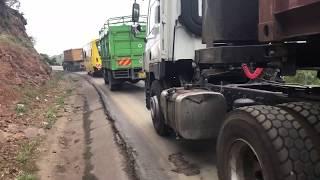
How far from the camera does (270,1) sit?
3.58m

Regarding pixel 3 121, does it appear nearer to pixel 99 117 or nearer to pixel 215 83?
pixel 99 117

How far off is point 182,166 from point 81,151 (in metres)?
2.33

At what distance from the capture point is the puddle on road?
21.9 ft

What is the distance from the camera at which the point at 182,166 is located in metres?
7.00

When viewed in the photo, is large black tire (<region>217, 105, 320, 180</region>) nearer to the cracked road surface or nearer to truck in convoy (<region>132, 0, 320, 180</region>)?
truck in convoy (<region>132, 0, 320, 180</region>)

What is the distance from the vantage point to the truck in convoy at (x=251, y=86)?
3.68m

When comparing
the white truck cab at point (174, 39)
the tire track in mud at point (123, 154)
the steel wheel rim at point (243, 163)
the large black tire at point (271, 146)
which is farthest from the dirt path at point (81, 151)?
the large black tire at point (271, 146)

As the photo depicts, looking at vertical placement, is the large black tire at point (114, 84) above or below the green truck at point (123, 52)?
below

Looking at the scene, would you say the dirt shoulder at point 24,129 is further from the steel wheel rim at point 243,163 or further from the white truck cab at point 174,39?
the steel wheel rim at point 243,163

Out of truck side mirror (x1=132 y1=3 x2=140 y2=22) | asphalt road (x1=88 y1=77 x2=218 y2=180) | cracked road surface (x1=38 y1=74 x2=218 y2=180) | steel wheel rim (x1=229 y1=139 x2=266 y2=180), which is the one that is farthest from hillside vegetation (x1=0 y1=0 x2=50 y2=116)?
steel wheel rim (x1=229 y1=139 x2=266 y2=180)

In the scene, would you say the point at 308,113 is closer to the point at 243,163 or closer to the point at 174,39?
the point at 243,163

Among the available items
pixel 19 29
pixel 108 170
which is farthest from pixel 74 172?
pixel 19 29

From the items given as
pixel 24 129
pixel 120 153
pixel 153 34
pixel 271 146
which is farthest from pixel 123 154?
pixel 271 146

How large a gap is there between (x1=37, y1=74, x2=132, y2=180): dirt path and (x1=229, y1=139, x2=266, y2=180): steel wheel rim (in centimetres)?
239
